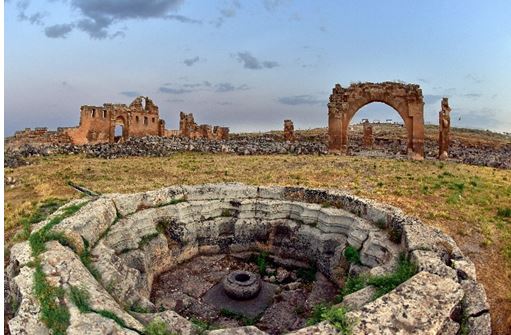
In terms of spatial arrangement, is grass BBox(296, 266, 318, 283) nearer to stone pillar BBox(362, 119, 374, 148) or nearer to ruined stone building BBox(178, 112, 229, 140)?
stone pillar BBox(362, 119, 374, 148)

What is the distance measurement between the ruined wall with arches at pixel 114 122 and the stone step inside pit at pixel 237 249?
3049 centimetres

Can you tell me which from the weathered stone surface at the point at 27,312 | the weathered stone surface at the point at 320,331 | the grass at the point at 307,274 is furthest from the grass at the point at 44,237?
the grass at the point at 307,274

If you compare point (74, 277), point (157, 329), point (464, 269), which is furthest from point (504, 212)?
point (74, 277)

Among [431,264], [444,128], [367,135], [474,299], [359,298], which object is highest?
[444,128]

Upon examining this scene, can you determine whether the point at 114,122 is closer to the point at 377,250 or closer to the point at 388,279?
the point at 377,250

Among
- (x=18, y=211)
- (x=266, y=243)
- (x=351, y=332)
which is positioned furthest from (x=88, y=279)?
(x=18, y=211)

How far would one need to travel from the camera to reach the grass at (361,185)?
8328 mm

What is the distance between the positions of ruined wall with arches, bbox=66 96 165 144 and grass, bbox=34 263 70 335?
33515mm

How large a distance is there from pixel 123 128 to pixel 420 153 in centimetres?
2673

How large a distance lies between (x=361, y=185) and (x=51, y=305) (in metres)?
11.7

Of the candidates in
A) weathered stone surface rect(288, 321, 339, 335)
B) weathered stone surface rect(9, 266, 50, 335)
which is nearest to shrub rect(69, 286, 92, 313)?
weathered stone surface rect(9, 266, 50, 335)

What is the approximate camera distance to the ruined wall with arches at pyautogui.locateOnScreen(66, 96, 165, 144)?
118 feet

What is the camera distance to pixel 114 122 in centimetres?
3706

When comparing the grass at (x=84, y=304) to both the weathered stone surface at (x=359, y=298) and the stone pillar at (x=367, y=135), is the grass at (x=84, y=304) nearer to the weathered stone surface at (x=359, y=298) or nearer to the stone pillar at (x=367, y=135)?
the weathered stone surface at (x=359, y=298)
